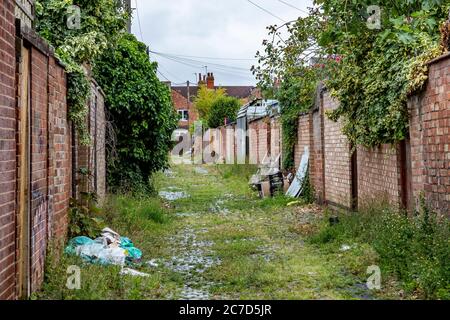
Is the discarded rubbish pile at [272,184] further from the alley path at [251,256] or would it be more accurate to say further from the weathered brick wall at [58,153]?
the weathered brick wall at [58,153]

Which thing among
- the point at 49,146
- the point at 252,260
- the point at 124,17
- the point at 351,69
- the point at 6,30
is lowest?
the point at 252,260

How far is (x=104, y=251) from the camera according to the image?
22.7 feet

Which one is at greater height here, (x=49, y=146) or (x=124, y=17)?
(x=124, y=17)

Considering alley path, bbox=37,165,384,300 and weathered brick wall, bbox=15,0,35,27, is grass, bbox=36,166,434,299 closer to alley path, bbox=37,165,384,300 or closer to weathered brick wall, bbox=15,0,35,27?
alley path, bbox=37,165,384,300

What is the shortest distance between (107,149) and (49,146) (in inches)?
302

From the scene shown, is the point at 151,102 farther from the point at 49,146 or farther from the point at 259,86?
the point at 49,146

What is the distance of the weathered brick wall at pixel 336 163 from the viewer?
36.5 ft

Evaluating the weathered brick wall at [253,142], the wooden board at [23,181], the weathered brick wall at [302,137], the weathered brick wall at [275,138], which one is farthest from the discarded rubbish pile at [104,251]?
the weathered brick wall at [253,142]

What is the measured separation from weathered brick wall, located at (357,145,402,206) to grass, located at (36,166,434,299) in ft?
2.60

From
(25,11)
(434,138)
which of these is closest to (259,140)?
(434,138)

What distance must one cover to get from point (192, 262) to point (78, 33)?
16.4ft

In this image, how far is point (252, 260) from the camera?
24.1ft

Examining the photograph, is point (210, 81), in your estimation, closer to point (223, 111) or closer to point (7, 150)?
point (223, 111)

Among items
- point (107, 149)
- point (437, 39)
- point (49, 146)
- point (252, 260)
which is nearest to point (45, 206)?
point (49, 146)
